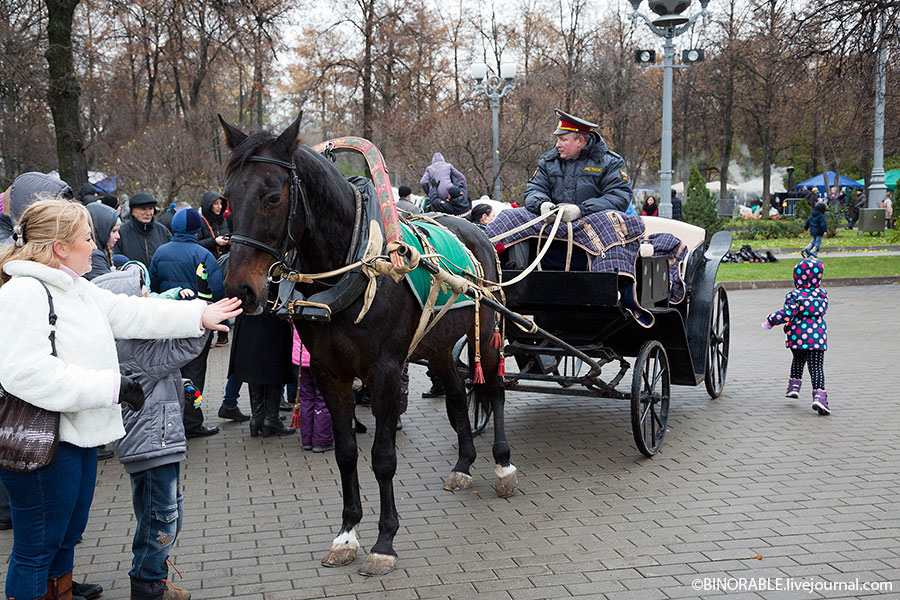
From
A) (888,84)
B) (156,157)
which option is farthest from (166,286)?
(888,84)

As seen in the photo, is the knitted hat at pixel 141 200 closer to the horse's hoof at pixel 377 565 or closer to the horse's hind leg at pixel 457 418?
the horse's hind leg at pixel 457 418

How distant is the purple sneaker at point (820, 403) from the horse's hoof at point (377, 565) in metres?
4.59

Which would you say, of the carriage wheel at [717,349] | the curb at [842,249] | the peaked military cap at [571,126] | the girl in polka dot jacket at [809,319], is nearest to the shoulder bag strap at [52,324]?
the peaked military cap at [571,126]

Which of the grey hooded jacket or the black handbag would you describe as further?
the grey hooded jacket

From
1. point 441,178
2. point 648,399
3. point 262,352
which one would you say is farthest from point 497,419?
point 441,178

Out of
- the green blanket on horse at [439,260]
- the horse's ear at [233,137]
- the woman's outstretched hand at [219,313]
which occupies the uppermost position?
the horse's ear at [233,137]

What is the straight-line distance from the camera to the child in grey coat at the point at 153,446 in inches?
135

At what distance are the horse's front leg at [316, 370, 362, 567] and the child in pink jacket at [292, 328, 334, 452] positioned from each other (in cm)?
189

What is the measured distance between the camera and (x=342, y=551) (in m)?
4.23

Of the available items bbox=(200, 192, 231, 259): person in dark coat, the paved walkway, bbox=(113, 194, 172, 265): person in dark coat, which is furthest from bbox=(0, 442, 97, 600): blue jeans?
bbox=(200, 192, 231, 259): person in dark coat

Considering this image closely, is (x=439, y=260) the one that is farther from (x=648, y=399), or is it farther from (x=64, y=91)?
(x=64, y=91)

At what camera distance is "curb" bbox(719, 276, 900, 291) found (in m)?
16.6

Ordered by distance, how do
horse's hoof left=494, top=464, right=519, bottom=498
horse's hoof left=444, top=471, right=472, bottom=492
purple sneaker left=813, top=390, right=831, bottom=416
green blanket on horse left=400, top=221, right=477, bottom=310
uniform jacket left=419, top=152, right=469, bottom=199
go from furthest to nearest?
uniform jacket left=419, top=152, right=469, bottom=199
purple sneaker left=813, top=390, right=831, bottom=416
horse's hoof left=444, top=471, right=472, bottom=492
horse's hoof left=494, top=464, right=519, bottom=498
green blanket on horse left=400, top=221, right=477, bottom=310

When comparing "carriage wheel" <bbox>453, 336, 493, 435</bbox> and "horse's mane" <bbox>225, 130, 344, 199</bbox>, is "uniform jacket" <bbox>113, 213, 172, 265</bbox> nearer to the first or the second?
"carriage wheel" <bbox>453, 336, 493, 435</bbox>
